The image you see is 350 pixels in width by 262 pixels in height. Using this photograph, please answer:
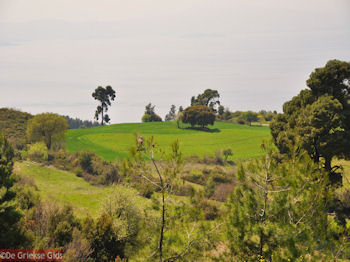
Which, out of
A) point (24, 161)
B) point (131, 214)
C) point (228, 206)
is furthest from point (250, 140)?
point (228, 206)

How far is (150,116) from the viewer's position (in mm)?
109438

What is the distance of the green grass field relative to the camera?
5641 centimetres

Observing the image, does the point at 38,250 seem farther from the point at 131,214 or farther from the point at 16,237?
the point at 131,214

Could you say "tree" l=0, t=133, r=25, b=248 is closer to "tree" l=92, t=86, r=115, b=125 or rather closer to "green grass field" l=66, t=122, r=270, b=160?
"green grass field" l=66, t=122, r=270, b=160

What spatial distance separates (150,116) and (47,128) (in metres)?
59.6

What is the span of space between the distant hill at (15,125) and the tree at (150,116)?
42906 millimetres

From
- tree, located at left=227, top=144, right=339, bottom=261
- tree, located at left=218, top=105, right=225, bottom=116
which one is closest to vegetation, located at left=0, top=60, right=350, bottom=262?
tree, located at left=227, top=144, right=339, bottom=261

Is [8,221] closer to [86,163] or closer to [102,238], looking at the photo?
[102,238]

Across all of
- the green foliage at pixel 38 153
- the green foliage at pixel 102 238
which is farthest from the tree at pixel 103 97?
the green foliage at pixel 102 238

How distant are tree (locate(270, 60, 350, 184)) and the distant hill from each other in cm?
4897

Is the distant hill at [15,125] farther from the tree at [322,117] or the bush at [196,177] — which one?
the tree at [322,117]

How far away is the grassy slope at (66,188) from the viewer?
82.9 feet

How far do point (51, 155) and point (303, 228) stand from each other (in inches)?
1737

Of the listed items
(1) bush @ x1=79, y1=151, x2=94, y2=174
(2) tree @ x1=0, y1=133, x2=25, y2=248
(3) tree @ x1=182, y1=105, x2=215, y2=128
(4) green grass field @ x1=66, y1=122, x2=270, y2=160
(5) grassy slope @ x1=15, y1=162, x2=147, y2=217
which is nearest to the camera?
(2) tree @ x1=0, y1=133, x2=25, y2=248
